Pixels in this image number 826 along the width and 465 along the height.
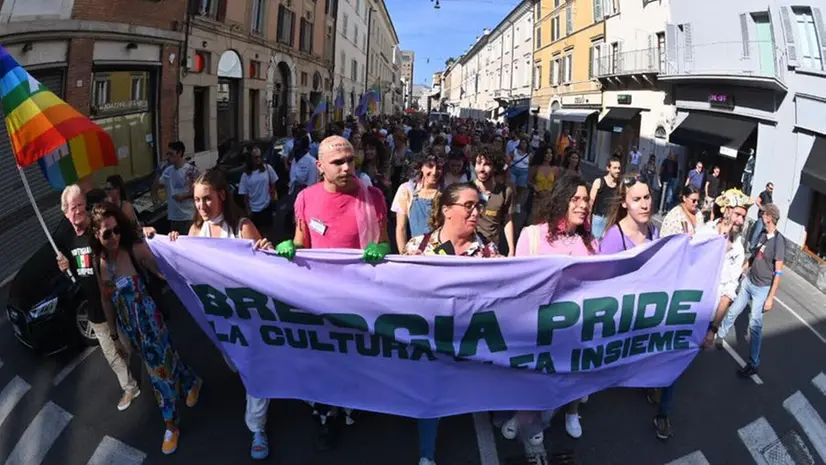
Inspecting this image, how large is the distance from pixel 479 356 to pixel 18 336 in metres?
4.53

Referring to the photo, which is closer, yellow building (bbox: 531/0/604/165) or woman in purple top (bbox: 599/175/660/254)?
woman in purple top (bbox: 599/175/660/254)

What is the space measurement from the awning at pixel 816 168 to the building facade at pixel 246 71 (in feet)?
53.6

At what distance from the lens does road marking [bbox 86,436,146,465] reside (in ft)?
12.3

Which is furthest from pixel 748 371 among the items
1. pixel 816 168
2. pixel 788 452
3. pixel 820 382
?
pixel 816 168

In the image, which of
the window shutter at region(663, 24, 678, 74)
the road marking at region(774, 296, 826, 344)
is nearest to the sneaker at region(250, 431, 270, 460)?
the road marking at region(774, 296, 826, 344)

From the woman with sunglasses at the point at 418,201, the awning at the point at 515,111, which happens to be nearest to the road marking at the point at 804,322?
the woman with sunglasses at the point at 418,201

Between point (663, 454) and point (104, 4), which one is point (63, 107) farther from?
point (104, 4)

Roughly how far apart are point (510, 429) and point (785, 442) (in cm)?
218

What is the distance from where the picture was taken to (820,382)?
524 centimetres

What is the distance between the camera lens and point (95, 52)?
507 inches

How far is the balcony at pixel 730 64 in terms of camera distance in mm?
13570

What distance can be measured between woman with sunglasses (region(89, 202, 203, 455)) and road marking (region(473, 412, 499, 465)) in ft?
7.16

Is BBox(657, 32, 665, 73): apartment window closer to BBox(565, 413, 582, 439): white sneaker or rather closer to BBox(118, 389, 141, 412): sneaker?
BBox(565, 413, 582, 439): white sneaker

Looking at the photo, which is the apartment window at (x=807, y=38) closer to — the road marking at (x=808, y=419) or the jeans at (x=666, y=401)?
the road marking at (x=808, y=419)
